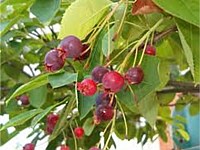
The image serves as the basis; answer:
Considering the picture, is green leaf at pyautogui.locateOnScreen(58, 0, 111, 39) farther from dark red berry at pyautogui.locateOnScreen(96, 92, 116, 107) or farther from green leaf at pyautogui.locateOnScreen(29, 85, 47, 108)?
green leaf at pyautogui.locateOnScreen(29, 85, 47, 108)

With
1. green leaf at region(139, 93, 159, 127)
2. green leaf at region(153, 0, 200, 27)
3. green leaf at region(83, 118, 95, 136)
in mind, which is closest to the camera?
green leaf at region(153, 0, 200, 27)

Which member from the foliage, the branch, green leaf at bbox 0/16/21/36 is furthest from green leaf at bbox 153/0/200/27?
the branch

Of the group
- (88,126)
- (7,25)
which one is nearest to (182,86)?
(88,126)

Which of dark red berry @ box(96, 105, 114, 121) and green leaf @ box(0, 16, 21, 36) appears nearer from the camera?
dark red berry @ box(96, 105, 114, 121)

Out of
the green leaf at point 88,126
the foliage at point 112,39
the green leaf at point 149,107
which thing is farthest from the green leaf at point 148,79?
the green leaf at point 88,126

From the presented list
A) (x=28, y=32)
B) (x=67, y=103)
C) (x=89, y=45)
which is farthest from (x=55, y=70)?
(x=28, y=32)

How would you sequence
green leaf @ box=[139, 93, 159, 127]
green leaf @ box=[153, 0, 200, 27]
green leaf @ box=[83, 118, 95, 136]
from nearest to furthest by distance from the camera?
green leaf @ box=[153, 0, 200, 27]
green leaf @ box=[139, 93, 159, 127]
green leaf @ box=[83, 118, 95, 136]
